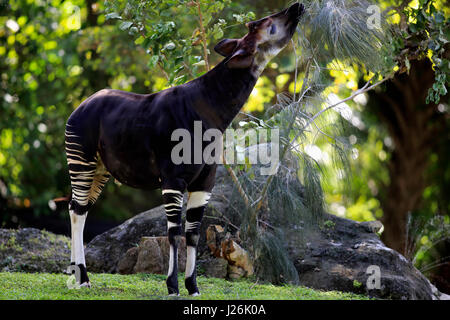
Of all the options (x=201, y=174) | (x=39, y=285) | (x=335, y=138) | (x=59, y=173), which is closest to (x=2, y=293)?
(x=39, y=285)

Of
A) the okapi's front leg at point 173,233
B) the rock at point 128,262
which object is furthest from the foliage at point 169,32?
the rock at point 128,262

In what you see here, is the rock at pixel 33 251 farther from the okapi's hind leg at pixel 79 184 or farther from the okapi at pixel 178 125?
the okapi at pixel 178 125

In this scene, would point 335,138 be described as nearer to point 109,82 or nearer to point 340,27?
point 340,27

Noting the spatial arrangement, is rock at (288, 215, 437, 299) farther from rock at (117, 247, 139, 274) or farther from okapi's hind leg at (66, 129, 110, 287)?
okapi's hind leg at (66, 129, 110, 287)

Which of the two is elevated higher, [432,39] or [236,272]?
[432,39]

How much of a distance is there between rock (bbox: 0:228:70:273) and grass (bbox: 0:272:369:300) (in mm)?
839

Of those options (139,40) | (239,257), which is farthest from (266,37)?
(239,257)

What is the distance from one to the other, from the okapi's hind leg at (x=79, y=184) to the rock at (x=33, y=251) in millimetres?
1870

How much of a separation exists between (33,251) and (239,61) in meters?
4.37

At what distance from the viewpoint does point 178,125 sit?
178 inches

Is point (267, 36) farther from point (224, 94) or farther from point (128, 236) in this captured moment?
point (128, 236)

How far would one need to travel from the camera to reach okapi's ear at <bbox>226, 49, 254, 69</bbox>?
14.5 ft

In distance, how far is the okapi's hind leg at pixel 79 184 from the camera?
5016 millimetres

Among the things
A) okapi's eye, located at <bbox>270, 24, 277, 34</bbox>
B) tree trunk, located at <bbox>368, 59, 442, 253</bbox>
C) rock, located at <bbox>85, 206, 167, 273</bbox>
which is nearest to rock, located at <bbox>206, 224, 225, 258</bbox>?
rock, located at <bbox>85, 206, 167, 273</bbox>
